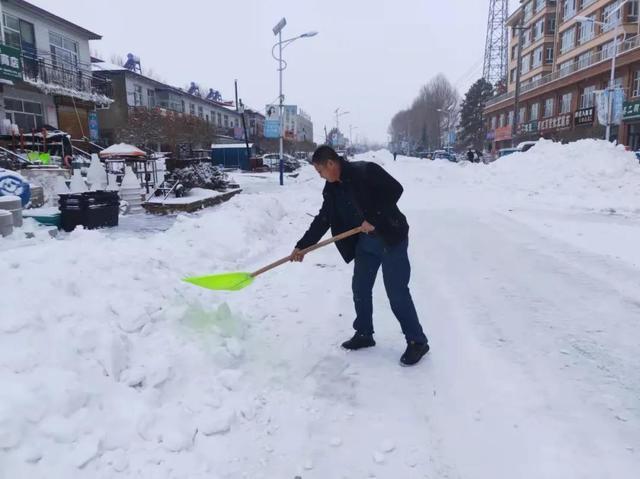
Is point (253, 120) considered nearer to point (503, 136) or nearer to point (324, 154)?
point (503, 136)

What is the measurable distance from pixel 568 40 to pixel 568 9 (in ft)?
9.57

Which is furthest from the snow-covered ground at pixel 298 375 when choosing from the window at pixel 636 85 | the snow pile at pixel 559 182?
the window at pixel 636 85

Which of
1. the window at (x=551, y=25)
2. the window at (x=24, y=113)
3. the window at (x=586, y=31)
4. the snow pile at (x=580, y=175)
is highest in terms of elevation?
the window at (x=551, y=25)

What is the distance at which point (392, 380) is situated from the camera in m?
3.38

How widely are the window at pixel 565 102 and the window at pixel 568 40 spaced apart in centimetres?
631

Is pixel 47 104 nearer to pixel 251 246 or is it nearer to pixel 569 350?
pixel 251 246

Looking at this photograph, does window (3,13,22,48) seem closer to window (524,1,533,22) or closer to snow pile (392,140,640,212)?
snow pile (392,140,640,212)

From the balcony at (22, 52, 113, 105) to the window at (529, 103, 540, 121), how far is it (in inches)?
1556

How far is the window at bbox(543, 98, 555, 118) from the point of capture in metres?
44.0

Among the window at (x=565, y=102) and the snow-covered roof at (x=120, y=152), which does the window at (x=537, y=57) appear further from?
the snow-covered roof at (x=120, y=152)

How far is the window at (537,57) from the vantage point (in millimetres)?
51438

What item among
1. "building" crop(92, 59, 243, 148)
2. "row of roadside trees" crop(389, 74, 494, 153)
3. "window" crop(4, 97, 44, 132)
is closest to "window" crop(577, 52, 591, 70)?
"row of roadside trees" crop(389, 74, 494, 153)

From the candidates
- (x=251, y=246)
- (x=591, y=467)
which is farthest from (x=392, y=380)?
(x=251, y=246)

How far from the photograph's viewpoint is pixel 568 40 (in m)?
45.5
